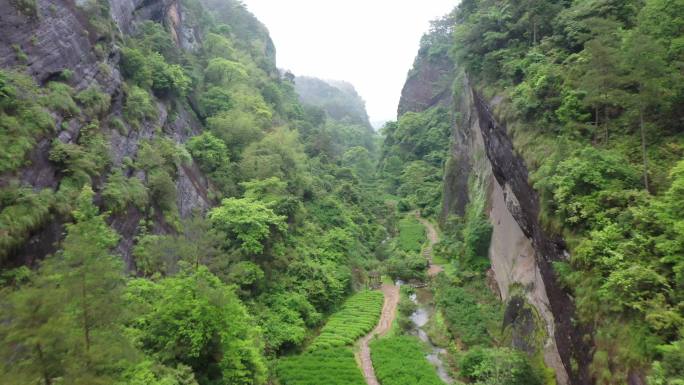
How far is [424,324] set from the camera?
26891mm

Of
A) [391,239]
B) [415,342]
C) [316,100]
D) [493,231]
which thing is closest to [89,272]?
[415,342]

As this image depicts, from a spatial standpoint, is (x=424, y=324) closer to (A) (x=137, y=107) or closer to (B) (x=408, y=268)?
(B) (x=408, y=268)

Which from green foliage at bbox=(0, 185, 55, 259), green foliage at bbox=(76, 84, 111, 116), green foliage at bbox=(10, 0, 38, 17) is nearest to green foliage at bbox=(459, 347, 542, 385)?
green foliage at bbox=(0, 185, 55, 259)

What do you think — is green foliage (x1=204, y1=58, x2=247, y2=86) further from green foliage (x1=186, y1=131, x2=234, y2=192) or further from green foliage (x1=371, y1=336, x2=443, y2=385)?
green foliage (x1=371, y1=336, x2=443, y2=385)

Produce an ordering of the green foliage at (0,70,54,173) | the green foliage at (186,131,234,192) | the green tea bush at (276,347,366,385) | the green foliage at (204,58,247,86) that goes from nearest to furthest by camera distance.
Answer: the green foliage at (0,70,54,173) < the green tea bush at (276,347,366,385) < the green foliage at (186,131,234,192) < the green foliage at (204,58,247,86)

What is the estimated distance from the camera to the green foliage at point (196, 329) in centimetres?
1409

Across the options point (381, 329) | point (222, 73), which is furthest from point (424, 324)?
point (222, 73)

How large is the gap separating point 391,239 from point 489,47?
72.7 ft

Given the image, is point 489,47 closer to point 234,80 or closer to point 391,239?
point 391,239

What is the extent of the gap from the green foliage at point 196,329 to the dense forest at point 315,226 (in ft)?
0.25

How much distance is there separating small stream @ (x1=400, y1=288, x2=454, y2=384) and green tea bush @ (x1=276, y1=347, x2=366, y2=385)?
4253 millimetres

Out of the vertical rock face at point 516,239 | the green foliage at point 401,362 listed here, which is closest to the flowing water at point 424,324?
the green foliage at point 401,362

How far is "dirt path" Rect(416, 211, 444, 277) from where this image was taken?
114ft

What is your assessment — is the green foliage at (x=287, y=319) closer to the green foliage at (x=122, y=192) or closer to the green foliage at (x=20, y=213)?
the green foliage at (x=122, y=192)
